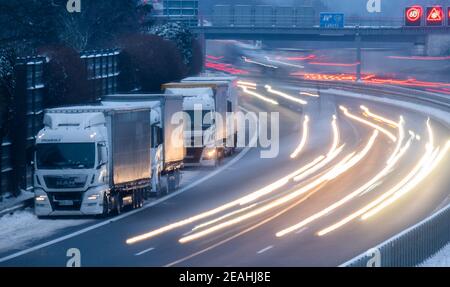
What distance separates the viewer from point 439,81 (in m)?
113

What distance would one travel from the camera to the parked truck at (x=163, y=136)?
1556 inches

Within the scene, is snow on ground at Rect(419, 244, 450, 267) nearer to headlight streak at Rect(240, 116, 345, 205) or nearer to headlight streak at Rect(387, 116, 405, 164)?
headlight streak at Rect(240, 116, 345, 205)

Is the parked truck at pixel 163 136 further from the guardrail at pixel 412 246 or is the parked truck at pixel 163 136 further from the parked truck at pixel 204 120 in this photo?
the guardrail at pixel 412 246

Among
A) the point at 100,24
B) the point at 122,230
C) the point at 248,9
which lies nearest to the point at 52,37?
the point at 100,24

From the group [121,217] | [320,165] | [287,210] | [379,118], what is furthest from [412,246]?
[379,118]

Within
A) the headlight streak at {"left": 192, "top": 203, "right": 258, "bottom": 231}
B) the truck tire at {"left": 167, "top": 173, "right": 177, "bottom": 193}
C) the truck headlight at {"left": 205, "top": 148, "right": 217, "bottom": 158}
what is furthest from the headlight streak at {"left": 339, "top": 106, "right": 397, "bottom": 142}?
the headlight streak at {"left": 192, "top": 203, "right": 258, "bottom": 231}

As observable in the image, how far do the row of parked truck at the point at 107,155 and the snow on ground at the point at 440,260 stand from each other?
445 inches

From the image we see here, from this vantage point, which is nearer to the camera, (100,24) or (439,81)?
(100,24)

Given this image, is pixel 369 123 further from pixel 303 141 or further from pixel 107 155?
pixel 107 155

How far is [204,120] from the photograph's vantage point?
4925 centimetres

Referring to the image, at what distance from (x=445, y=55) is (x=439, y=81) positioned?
8.74 m

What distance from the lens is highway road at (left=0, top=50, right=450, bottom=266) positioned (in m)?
27.7

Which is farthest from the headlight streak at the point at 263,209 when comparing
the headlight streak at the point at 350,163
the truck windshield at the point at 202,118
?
the truck windshield at the point at 202,118
